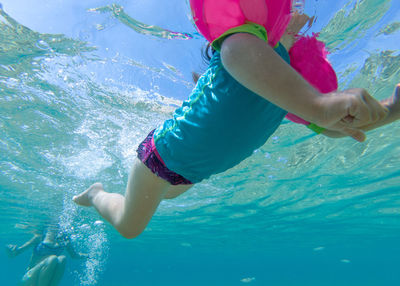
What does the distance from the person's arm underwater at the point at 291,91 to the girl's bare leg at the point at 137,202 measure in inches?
64.0

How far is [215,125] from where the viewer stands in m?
2.17

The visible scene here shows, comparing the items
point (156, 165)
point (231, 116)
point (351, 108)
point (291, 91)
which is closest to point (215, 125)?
point (231, 116)

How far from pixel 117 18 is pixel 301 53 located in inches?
202

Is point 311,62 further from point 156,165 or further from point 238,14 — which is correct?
point 156,165

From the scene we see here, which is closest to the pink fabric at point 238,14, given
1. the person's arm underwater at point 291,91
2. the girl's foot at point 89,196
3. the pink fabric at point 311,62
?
the person's arm underwater at point 291,91

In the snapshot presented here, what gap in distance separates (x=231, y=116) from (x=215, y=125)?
0.16 metres

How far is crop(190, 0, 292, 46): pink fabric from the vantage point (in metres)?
1.80

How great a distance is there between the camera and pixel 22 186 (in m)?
18.5

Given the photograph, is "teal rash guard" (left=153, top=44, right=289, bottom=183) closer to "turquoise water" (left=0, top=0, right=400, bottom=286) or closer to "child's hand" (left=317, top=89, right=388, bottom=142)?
"child's hand" (left=317, top=89, right=388, bottom=142)

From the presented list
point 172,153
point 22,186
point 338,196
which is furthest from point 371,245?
point 172,153

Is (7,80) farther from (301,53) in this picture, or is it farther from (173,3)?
(301,53)

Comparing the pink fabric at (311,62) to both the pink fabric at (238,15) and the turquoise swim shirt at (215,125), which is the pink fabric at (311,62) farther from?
the pink fabric at (238,15)

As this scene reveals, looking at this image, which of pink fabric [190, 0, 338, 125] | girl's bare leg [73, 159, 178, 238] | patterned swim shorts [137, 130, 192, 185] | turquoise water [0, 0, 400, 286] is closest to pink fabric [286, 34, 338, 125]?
pink fabric [190, 0, 338, 125]

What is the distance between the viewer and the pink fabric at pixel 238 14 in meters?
1.80
